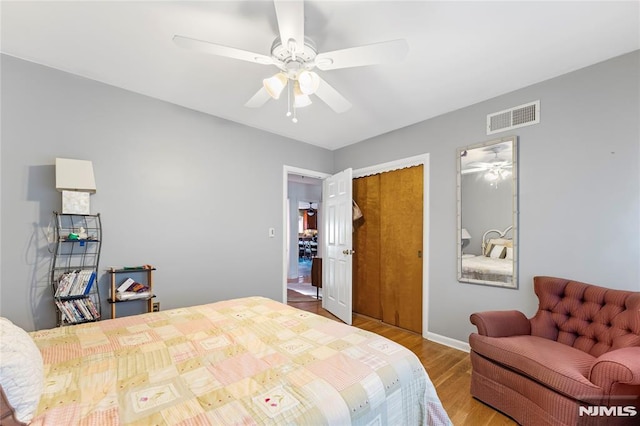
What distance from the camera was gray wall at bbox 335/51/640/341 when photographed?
196 cm

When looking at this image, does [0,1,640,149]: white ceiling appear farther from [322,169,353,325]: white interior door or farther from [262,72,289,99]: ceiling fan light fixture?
[322,169,353,325]: white interior door

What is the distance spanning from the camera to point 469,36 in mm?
1781

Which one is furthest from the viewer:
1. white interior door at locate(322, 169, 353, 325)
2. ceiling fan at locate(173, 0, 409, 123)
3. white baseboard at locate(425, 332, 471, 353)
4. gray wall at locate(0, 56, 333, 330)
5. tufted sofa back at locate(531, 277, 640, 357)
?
white interior door at locate(322, 169, 353, 325)

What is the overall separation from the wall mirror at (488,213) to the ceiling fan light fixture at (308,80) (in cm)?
196

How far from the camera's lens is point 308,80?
5.26ft

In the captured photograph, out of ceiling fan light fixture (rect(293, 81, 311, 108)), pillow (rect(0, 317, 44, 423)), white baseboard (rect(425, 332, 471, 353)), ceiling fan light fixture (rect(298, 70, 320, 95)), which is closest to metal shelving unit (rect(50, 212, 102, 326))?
pillow (rect(0, 317, 44, 423))

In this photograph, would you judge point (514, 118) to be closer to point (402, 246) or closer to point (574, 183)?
point (574, 183)

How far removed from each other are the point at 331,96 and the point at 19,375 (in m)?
2.02

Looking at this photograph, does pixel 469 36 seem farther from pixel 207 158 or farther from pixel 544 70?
pixel 207 158

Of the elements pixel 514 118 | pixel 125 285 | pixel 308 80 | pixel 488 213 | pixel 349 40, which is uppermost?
pixel 349 40

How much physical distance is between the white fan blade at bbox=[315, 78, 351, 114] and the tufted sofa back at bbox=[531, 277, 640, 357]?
2134 mm

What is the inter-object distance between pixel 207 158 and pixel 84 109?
1.08 metres

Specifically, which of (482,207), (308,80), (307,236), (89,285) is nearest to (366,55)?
(308,80)

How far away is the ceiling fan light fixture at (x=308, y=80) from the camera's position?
1597 mm
